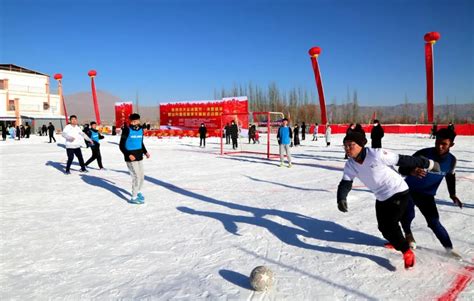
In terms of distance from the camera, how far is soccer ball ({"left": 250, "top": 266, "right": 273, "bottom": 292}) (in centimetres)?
269

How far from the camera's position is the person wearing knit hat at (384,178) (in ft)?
9.55

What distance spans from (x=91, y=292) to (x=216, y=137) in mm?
26926

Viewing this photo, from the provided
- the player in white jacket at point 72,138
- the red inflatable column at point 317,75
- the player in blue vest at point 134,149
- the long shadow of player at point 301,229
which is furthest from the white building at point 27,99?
the long shadow of player at point 301,229

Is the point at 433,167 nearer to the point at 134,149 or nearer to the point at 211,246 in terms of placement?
the point at 211,246

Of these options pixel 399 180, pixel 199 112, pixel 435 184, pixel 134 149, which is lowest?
pixel 435 184

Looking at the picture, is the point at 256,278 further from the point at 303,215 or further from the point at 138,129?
the point at 138,129

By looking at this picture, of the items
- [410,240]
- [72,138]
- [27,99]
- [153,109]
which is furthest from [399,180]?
[153,109]

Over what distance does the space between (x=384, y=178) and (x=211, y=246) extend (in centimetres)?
198

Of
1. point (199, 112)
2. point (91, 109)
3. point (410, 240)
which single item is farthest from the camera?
point (91, 109)

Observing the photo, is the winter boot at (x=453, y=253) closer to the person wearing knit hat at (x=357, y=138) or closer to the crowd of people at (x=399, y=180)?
the crowd of people at (x=399, y=180)

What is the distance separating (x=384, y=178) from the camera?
2.98 metres

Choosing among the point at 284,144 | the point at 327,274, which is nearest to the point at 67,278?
the point at 327,274

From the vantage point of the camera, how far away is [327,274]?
302 centimetres

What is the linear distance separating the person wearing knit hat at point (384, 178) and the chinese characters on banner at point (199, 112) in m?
24.3
